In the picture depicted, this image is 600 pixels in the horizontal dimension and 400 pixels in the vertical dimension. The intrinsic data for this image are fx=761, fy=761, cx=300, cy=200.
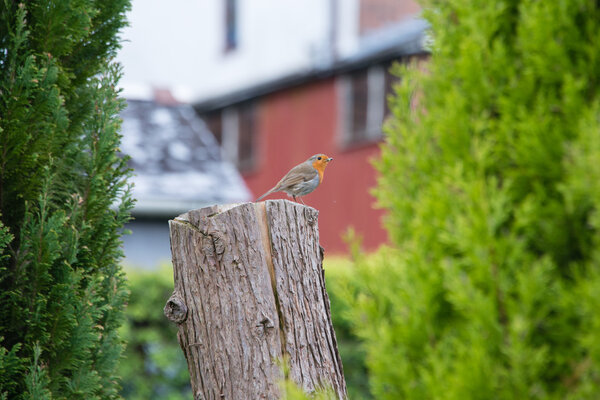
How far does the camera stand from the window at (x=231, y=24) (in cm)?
2641

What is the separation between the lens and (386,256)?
108 inches

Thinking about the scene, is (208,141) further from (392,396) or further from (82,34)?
(392,396)

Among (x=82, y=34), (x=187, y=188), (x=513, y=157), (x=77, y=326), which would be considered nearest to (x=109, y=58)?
(x=82, y=34)

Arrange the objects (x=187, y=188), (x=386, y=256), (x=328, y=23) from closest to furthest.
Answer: (x=386, y=256) < (x=187, y=188) < (x=328, y=23)

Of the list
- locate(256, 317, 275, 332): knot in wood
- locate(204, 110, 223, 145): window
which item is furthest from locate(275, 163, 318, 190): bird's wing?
locate(204, 110, 223, 145): window

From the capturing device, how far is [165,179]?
1452 cm

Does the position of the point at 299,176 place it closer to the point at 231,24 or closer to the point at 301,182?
the point at 301,182

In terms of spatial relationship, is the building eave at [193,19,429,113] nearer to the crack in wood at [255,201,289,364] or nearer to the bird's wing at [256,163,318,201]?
the bird's wing at [256,163,318,201]

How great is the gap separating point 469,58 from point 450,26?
287mm

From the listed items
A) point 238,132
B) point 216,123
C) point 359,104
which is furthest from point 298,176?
point 216,123

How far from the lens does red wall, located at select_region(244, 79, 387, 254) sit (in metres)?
19.4

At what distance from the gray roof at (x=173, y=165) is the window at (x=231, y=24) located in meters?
9.77

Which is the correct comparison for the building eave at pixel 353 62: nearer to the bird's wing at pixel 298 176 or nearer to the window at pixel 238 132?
the window at pixel 238 132

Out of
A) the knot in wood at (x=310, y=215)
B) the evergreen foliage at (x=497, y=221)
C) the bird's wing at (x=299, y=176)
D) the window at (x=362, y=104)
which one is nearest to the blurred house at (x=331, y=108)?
the window at (x=362, y=104)
